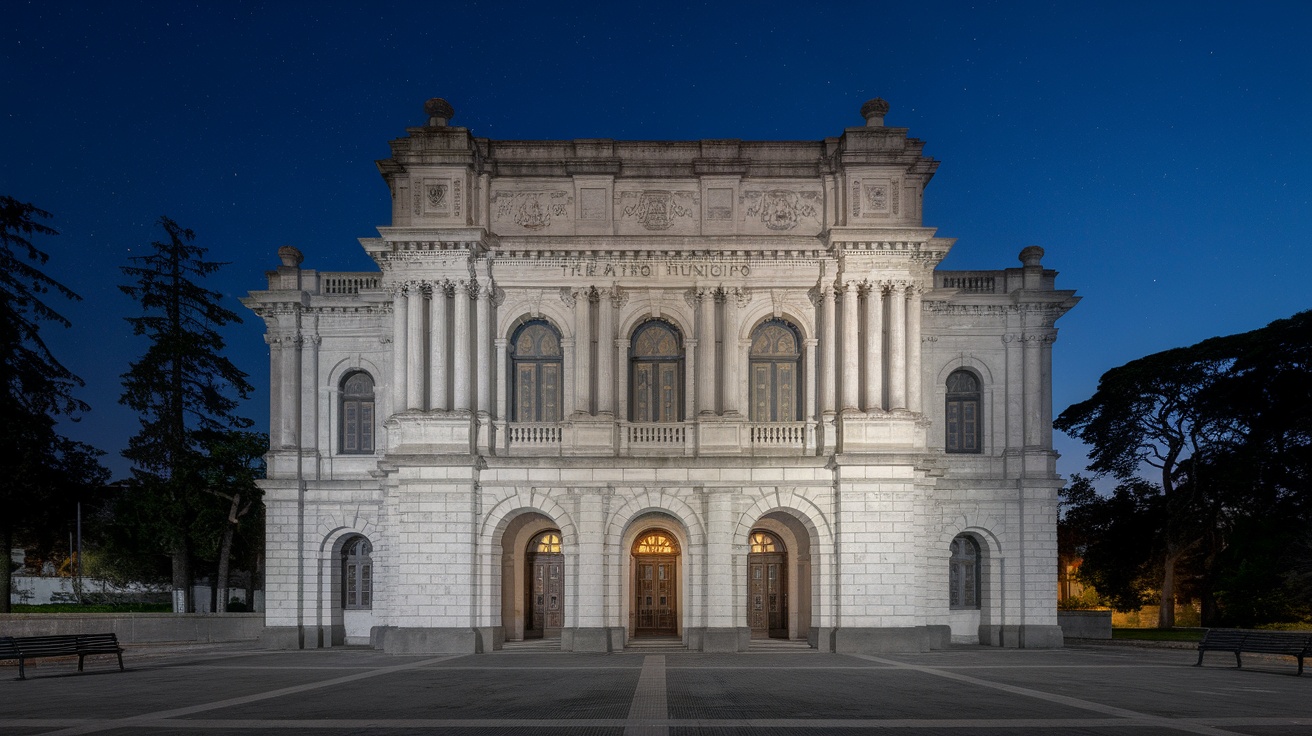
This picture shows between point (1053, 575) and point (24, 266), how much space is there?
4089 centimetres

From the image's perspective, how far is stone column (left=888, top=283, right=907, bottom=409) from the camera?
33.3 m

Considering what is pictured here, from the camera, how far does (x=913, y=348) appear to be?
33938 mm

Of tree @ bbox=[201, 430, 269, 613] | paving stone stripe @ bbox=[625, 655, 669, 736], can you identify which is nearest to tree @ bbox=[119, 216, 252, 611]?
tree @ bbox=[201, 430, 269, 613]

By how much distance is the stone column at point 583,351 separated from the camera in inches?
1332

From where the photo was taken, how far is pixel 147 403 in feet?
152

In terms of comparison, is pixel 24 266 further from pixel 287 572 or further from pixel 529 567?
pixel 529 567

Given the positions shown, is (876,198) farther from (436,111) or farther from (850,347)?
(436,111)

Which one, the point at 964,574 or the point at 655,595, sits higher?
the point at 964,574

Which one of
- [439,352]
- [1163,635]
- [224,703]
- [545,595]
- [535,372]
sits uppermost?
[439,352]

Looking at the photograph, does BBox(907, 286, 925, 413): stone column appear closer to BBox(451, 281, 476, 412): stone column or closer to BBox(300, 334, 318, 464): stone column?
BBox(451, 281, 476, 412): stone column

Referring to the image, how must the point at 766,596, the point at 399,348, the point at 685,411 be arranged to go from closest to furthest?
the point at 399,348 < the point at 685,411 < the point at 766,596

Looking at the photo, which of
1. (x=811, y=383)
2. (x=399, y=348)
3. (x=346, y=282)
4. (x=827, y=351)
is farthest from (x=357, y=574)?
(x=827, y=351)

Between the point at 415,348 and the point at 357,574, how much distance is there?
9747mm

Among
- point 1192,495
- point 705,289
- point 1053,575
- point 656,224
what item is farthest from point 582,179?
point 1192,495
